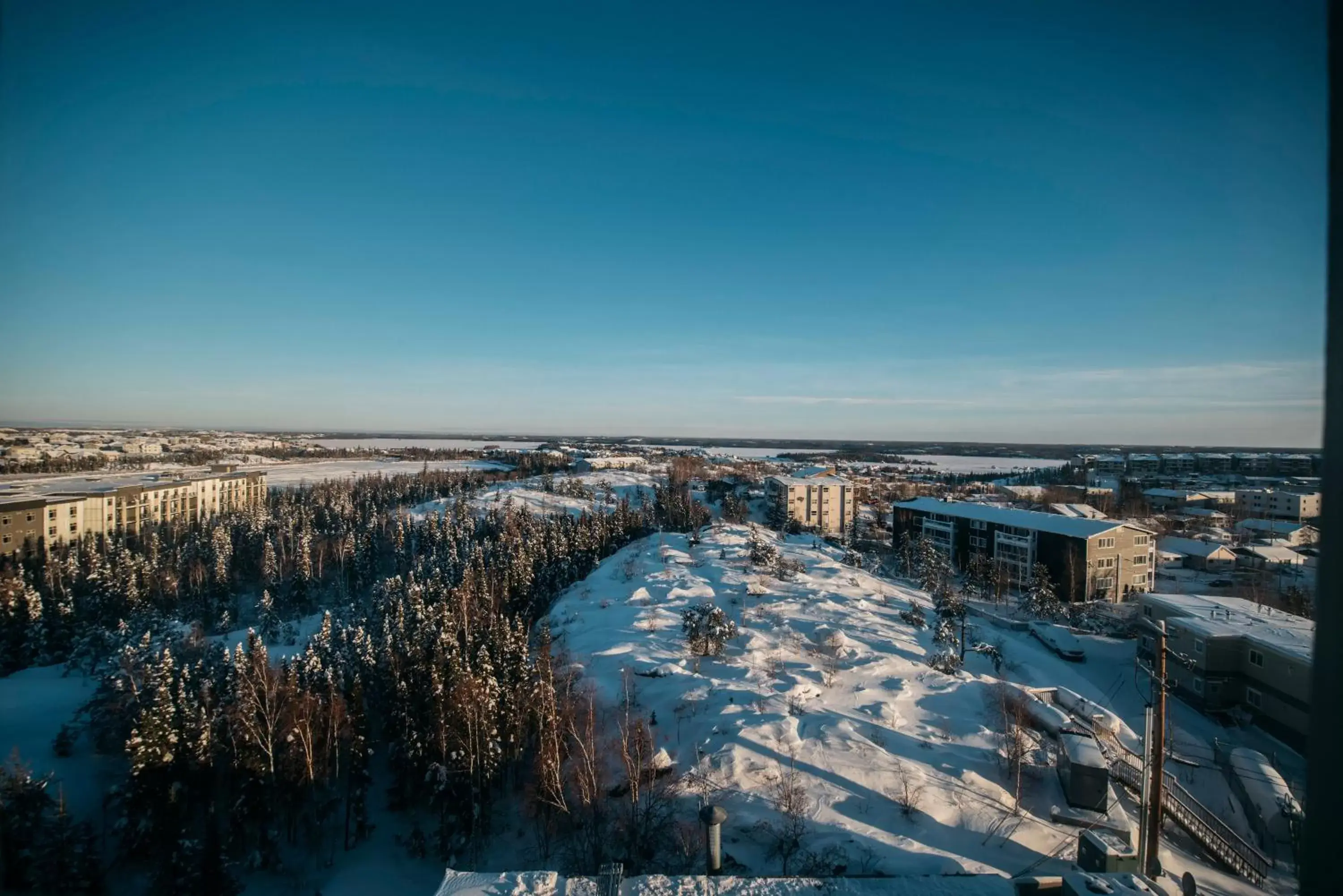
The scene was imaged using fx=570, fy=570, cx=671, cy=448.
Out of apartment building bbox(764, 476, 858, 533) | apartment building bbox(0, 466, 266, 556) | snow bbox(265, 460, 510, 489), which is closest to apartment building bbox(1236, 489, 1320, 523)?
apartment building bbox(764, 476, 858, 533)

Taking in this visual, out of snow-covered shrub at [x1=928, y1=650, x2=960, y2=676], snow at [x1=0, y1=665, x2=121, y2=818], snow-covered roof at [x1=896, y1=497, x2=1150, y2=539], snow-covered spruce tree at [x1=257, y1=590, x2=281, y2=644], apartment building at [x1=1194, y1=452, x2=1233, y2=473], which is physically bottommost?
snow-covered spruce tree at [x1=257, y1=590, x2=281, y2=644]

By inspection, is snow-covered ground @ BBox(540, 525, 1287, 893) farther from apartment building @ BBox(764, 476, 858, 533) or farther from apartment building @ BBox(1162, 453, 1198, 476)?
apartment building @ BBox(1162, 453, 1198, 476)

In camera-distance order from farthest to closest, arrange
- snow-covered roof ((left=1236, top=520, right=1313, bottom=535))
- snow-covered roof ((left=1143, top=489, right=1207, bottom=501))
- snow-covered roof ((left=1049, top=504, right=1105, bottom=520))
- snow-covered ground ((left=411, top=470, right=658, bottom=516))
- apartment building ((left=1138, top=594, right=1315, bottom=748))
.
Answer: snow-covered ground ((left=411, top=470, right=658, bottom=516)), snow-covered roof ((left=1143, top=489, right=1207, bottom=501)), snow-covered roof ((left=1049, top=504, right=1105, bottom=520)), snow-covered roof ((left=1236, top=520, right=1313, bottom=535)), apartment building ((left=1138, top=594, right=1315, bottom=748))

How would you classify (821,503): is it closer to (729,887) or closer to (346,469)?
(729,887)

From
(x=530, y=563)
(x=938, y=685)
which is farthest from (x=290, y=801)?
(x=530, y=563)

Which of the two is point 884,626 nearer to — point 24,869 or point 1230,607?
point 1230,607

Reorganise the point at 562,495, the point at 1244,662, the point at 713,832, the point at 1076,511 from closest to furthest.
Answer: the point at 713,832, the point at 1244,662, the point at 1076,511, the point at 562,495

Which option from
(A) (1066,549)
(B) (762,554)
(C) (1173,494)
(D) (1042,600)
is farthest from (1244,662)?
(C) (1173,494)

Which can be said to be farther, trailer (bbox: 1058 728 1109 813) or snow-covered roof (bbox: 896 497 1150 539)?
snow-covered roof (bbox: 896 497 1150 539)
